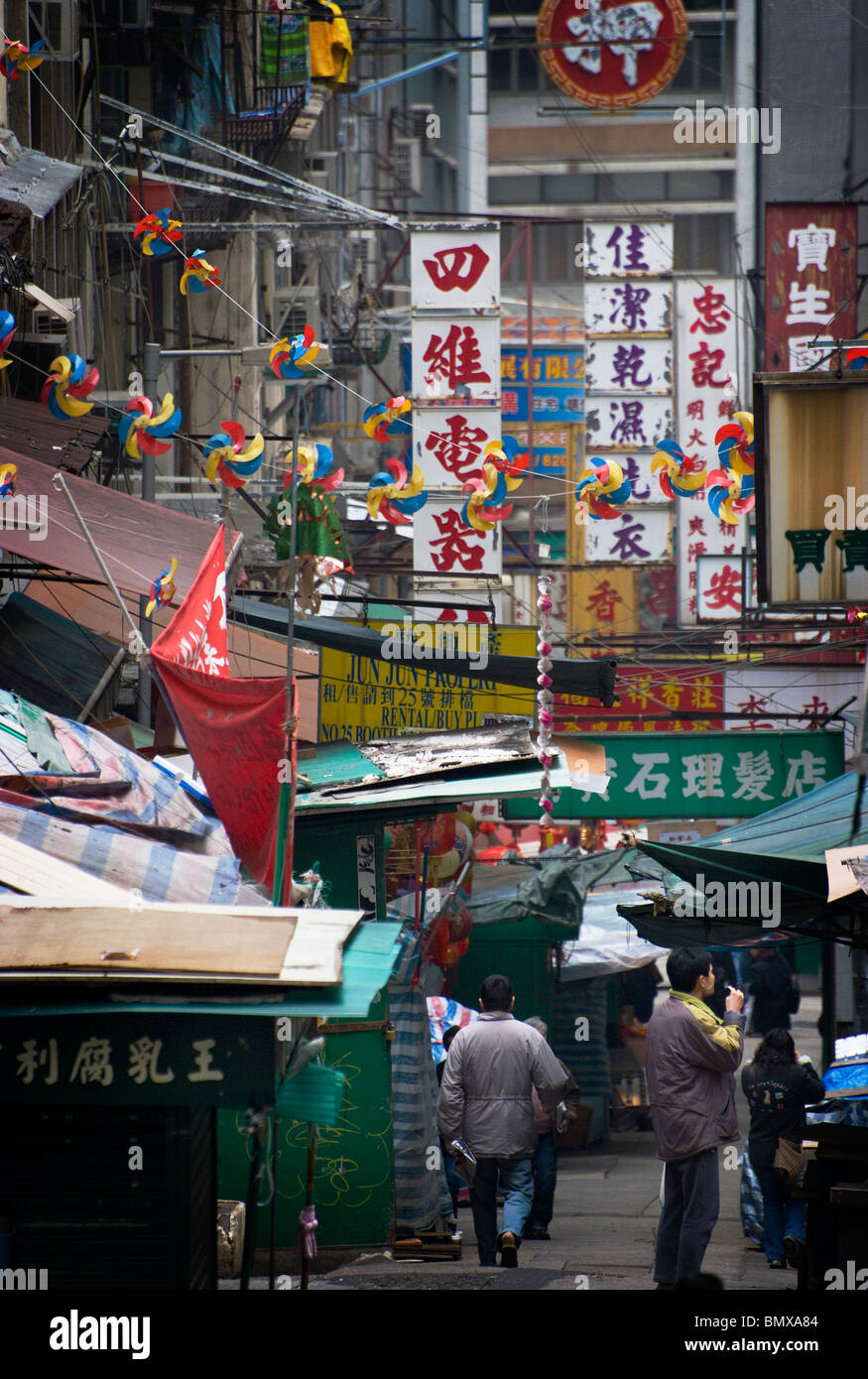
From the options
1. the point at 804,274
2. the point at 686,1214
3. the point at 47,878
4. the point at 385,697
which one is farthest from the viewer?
the point at 804,274

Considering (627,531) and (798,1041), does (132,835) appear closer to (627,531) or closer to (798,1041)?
(627,531)

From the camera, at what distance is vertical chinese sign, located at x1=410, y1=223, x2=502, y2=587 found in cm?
1731

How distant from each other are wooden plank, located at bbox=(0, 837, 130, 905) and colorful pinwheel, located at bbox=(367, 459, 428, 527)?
6.82 meters

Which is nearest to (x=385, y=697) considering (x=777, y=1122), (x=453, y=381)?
(x=453, y=381)

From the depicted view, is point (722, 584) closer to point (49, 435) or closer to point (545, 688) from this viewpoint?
point (545, 688)

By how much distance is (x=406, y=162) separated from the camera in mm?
39188

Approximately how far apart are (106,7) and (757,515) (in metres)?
11.1

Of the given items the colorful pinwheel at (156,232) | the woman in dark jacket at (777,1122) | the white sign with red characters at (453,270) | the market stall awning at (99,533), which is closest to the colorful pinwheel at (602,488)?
the market stall awning at (99,533)

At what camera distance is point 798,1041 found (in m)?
23.2

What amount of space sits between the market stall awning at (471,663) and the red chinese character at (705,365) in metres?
8.57

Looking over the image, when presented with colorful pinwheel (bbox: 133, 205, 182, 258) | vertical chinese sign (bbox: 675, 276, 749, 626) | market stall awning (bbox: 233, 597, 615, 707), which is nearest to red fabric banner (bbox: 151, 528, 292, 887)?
market stall awning (bbox: 233, 597, 615, 707)

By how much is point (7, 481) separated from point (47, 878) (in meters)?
3.91

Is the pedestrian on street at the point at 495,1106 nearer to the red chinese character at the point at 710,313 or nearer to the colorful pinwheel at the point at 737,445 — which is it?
the colorful pinwheel at the point at 737,445

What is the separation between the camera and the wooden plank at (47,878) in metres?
6.40
